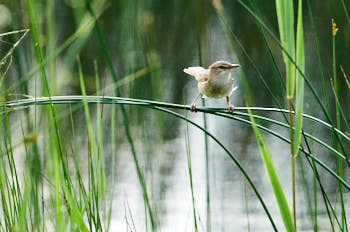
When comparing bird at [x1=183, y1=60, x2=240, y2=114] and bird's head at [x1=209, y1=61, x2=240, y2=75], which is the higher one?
bird's head at [x1=209, y1=61, x2=240, y2=75]

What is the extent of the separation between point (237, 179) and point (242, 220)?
575 mm

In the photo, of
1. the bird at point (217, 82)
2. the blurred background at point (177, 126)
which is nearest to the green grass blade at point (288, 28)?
the blurred background at point (177, 126)

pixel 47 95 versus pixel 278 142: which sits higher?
pixel 47 95

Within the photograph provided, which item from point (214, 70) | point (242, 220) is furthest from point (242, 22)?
point (214, 70)

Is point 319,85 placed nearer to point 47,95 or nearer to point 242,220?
point 242,220

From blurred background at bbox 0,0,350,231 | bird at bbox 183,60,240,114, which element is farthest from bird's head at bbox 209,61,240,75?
blurred background at bbox 0,0,350,231

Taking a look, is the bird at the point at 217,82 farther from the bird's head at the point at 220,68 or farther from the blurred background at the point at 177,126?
the blurred background at the point at 177,126

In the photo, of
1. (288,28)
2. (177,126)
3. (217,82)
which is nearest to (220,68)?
(217,82)

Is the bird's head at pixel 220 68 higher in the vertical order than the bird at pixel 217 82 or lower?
higher

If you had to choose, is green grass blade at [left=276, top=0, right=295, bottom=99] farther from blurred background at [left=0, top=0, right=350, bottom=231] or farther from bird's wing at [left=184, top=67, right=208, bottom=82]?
bird's wing at [left=184, top=67, right=208, bottom=82]

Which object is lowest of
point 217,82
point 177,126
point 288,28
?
point 177,126

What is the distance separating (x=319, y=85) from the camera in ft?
19.6

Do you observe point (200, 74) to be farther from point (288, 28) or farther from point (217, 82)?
point (288, 28)

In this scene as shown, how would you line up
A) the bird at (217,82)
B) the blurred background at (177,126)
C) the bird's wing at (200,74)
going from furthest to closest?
1. the blurred background at (177,126)
2. the bird's wing at (200,74)
3. the bird at (217,82)
